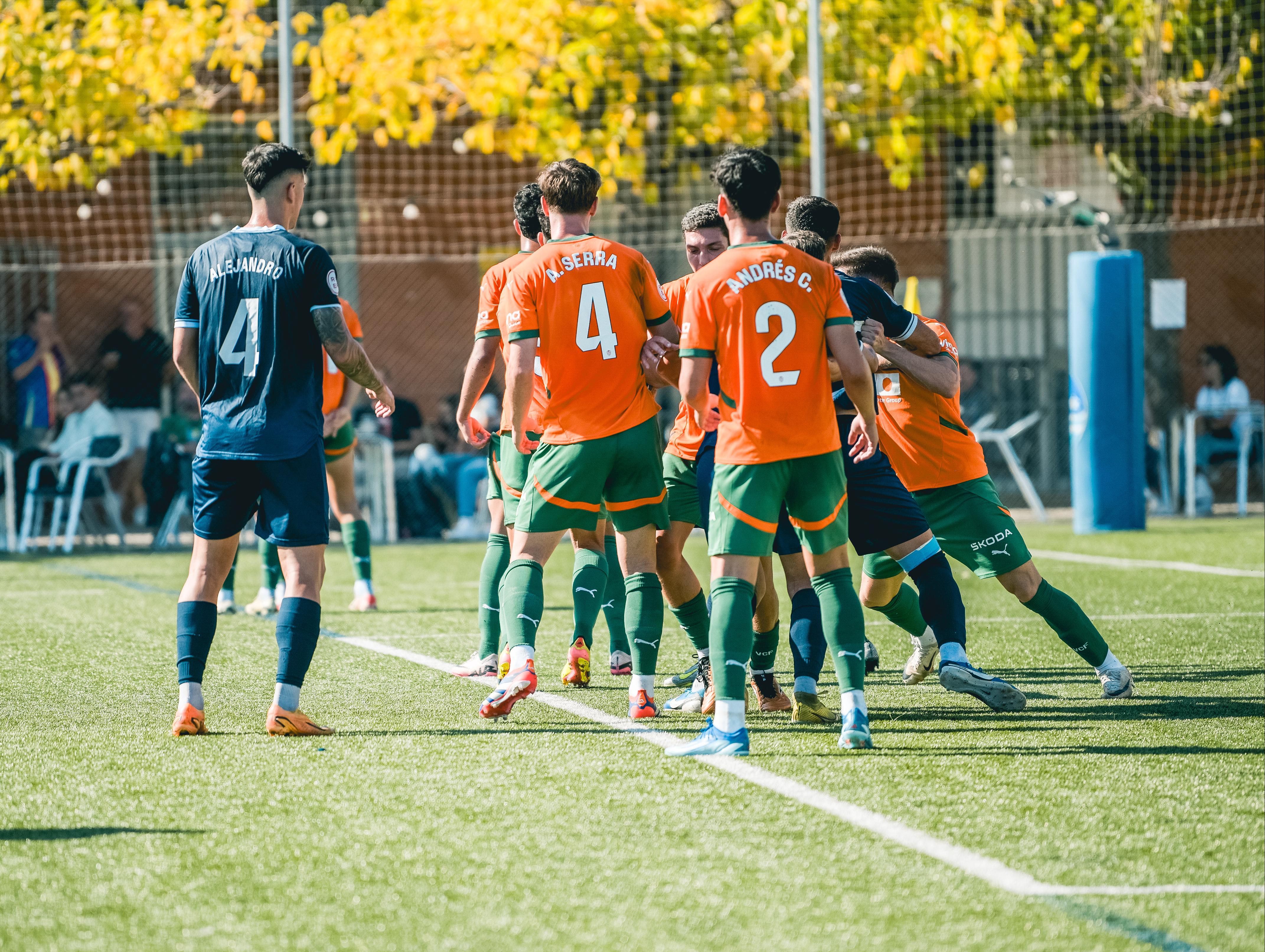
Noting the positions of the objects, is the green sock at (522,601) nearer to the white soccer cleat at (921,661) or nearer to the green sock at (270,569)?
the white soccer cleat at (921,661)

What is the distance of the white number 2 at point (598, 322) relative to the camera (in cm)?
571

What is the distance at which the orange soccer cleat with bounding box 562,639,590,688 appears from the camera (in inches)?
264

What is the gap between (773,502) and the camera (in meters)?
5.08

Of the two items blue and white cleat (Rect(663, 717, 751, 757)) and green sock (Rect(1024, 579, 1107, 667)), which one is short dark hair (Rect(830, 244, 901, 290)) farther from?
blue and white cleat (Rect(663, 717, 751, 757))

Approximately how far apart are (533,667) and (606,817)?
1.45 m

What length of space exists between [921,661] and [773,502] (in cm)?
200

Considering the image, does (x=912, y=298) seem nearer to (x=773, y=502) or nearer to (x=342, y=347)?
(x=342, y=347)

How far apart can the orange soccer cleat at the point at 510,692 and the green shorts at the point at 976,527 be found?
168 cm

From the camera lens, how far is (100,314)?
18625 millimetres

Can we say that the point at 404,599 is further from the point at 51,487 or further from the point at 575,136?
the point at 575,136

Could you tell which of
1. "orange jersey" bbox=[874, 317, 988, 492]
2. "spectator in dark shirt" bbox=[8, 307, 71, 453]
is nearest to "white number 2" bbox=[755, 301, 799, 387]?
"orange jersey" bbox=[874, 317, 988, 492]

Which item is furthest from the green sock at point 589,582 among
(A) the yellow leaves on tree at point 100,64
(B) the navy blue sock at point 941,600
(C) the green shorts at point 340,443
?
(A) the yellow leaves on tree at point 100,64

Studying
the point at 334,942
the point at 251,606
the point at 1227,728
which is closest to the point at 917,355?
the point at 1227,728

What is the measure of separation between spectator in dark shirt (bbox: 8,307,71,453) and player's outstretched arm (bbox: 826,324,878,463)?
1278 cm
